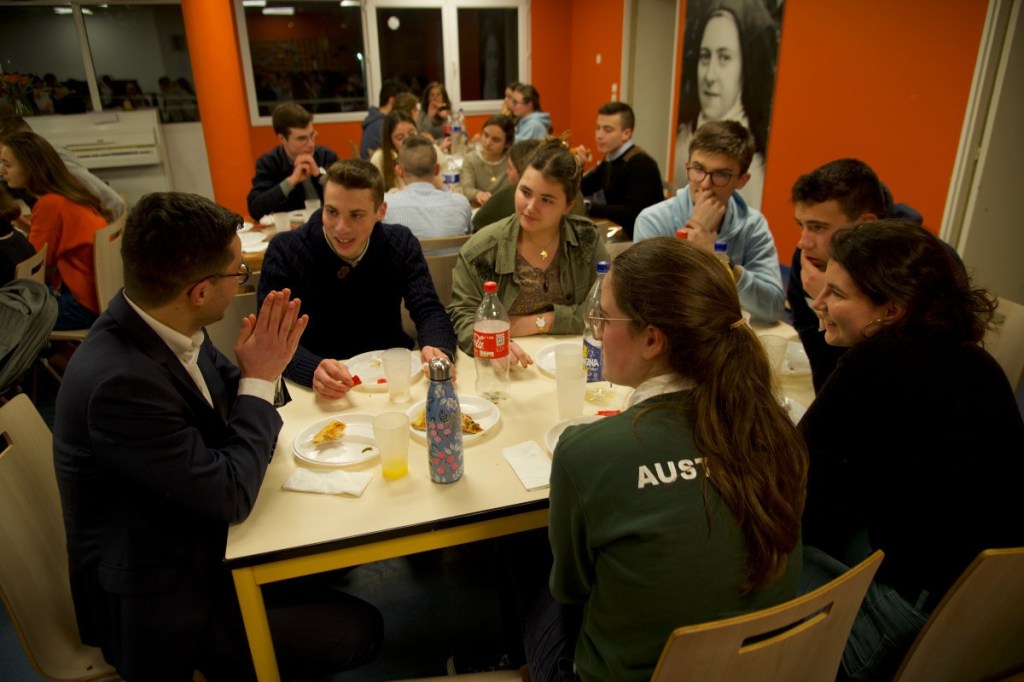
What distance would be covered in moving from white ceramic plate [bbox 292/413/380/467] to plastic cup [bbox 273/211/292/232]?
2.36 meters

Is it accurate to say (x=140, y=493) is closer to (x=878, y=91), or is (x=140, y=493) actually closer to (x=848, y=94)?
(x=878, y=91)

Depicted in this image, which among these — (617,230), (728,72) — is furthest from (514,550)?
(728,72)

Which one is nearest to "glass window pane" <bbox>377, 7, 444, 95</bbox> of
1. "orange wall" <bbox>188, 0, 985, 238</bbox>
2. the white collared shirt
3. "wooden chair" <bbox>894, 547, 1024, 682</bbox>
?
"orange wall" <bbox>188, 0, 985, 238</bbox>

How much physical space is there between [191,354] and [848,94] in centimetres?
462

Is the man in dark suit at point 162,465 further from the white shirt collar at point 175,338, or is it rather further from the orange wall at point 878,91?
the orange wall at point 878,91

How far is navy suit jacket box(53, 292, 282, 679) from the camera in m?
1.24

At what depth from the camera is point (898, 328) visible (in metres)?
1.40

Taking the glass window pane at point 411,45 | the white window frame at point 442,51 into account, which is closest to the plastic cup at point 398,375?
the white window frame at point 442,51

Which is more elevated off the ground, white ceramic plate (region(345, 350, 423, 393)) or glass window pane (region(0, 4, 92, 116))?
A: glass window pane (region(0, 4, 92, 116))

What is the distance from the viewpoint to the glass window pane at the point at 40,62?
7.05m

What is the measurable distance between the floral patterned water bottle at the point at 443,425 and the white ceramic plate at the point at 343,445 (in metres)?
0.21

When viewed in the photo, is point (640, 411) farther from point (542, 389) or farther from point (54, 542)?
point (54, 542)

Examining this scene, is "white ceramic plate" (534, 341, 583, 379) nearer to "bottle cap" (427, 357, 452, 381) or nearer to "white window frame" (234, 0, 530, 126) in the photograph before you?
"bottle cap" (427, 357, 452, 381)

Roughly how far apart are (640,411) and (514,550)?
2.25 ft
